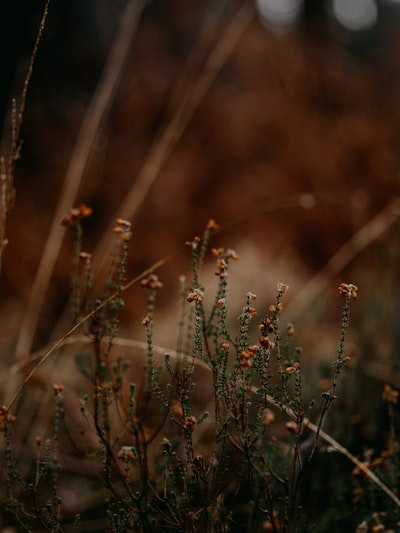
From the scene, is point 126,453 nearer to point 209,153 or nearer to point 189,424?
point 189,424

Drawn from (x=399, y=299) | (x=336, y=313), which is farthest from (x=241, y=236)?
(x=399, y=299)

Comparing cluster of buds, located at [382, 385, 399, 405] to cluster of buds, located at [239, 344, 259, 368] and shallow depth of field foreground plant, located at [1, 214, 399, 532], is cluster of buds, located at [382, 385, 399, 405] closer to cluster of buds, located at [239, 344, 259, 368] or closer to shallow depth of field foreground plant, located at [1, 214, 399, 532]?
shallow depth of field foreground plant, located at [1, 214, 399, 532]

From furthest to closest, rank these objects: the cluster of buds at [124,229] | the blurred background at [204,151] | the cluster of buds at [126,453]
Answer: the blurred background at [204,151], the cluster of buds at [124,229], the cluster of buds at [126,453]

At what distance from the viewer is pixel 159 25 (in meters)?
2.65

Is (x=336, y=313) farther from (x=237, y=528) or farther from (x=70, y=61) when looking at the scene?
(x=70, y=61)

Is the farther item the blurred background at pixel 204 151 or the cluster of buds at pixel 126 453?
the blurred background at pixel 204 151

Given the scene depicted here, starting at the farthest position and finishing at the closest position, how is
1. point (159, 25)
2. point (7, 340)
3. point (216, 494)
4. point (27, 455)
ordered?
point (159, 25) < point (7, 340) < point (27, 455) < point (216, 494)

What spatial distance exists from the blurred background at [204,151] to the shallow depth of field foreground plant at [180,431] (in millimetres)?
513

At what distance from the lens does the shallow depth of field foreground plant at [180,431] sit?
0.64m

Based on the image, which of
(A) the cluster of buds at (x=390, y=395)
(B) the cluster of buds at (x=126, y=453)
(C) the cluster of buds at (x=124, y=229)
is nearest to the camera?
(B) the cluster of buds at (x=126, y=453)

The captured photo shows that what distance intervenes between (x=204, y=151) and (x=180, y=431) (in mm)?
2016

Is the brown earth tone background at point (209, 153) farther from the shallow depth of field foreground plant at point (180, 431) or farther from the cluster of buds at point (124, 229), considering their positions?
the cluster of buds at point (124, 229)

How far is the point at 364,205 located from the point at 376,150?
47 centimetres

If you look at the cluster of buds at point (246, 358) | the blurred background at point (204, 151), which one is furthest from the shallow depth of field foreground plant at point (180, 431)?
the blurred background at point (204, 151)
